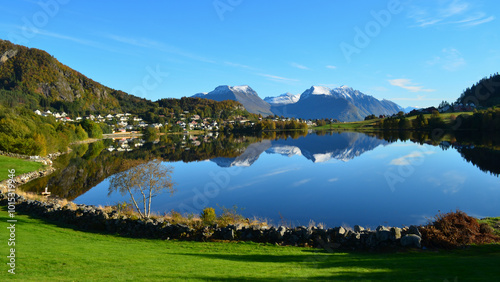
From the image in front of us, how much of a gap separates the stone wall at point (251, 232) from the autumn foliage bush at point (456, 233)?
22.7 inches

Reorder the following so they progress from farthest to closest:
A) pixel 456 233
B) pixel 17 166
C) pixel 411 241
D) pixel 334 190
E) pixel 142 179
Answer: pixel 17 166 → pixel 334 190 → pixel 142 179 → pixel 456 233 → pixel 411 241

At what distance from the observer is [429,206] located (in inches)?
886

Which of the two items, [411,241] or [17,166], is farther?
[17,166]

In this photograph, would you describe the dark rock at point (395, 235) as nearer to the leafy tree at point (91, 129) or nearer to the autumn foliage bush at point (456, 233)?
the autumn foliage bush at point (456, 233)

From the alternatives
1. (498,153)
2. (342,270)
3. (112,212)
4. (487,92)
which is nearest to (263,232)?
(342,270)

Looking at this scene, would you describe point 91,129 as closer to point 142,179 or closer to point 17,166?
point 17,166

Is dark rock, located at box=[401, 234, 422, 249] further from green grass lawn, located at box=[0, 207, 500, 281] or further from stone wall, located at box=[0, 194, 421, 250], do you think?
green grass lawn, located at box=[0, 207, 500, 281]

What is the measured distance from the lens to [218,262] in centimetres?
980

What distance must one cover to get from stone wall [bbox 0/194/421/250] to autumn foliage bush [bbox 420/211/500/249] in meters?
0.58

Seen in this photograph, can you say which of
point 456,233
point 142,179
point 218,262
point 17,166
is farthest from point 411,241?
point 17,166

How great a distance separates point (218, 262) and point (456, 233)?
10.6 meters

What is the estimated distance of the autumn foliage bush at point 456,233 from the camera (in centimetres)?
1227

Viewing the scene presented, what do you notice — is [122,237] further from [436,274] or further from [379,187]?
[379,187]

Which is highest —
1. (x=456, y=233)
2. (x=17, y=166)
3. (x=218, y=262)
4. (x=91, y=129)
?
(x=91, y=129)
